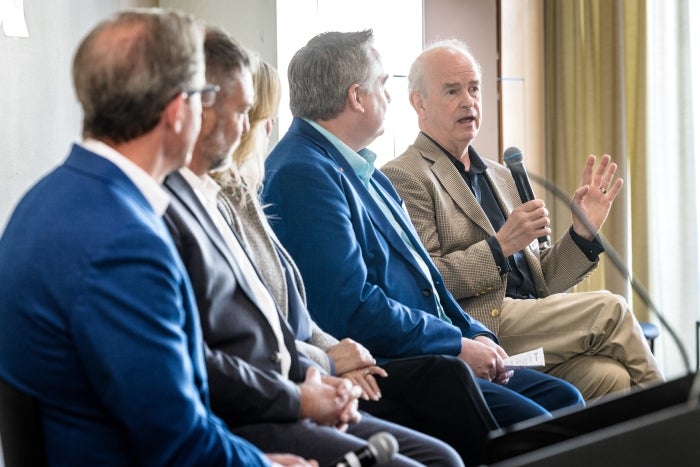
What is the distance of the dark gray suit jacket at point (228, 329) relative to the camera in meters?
1.58

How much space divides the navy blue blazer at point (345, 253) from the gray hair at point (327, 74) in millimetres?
69

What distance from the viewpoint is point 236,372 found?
159 cm

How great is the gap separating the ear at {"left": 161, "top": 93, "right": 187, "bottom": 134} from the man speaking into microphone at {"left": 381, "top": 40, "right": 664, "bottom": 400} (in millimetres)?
1561

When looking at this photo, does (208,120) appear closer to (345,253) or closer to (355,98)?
(345,253)

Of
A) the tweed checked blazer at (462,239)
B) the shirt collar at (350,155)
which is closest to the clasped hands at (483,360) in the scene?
the tweed checked blazer at (462,239)

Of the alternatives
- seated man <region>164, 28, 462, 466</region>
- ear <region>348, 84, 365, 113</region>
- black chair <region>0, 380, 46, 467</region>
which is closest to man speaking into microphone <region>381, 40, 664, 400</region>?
ear <region>348, 84, 365, 113</region>

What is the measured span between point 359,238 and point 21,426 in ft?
4.16

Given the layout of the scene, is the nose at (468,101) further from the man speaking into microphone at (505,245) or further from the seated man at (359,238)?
the seated man at (359,238)

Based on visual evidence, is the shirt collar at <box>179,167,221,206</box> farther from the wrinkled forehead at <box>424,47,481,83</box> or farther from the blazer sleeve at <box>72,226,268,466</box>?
the wrinkled forehead at <box>424,47,481,83</box>

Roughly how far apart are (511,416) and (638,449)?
1215 mm

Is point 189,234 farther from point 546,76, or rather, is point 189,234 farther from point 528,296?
point 546,76

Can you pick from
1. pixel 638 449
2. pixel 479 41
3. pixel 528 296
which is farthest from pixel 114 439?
pixel 479 41

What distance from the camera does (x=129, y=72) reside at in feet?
4.36

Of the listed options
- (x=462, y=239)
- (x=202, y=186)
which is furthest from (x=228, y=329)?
(x=462, y=239)
